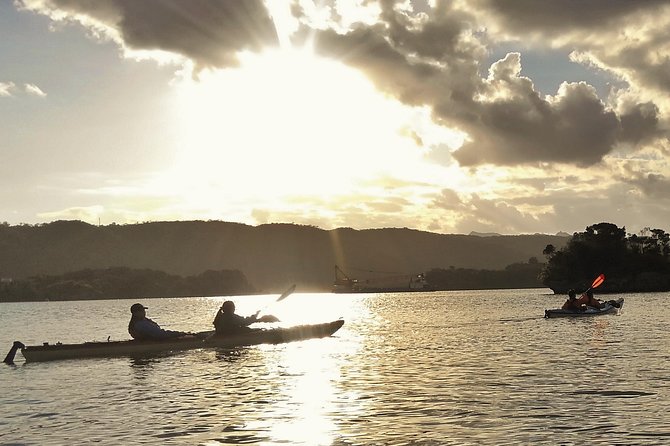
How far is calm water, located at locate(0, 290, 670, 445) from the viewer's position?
18.0 m

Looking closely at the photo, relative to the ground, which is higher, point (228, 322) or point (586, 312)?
point (228, 322)

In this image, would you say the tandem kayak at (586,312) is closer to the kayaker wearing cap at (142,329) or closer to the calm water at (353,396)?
the calm water at (353,396)

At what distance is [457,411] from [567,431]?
12.5 ft

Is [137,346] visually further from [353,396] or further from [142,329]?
[353,396]

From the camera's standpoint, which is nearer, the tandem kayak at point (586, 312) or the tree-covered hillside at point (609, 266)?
the tandem kayak at point (586, 312)

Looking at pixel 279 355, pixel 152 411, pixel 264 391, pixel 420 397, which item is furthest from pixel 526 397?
pixel 279 355

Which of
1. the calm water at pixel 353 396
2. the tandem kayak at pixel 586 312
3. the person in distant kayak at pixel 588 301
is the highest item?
the person in distant kayak at pixel 588 301

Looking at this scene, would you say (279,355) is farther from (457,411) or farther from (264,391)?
(457,411)

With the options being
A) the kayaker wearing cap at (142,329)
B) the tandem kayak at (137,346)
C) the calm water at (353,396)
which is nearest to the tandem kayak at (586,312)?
the calm water at (353,396)

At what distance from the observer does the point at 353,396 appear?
24.2 meters

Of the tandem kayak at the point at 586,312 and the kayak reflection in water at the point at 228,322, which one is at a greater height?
the kayak reflection in water at the point at 228,322

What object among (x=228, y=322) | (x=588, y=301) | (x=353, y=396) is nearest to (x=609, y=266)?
(x=588, y=301)

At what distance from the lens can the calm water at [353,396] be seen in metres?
18.0

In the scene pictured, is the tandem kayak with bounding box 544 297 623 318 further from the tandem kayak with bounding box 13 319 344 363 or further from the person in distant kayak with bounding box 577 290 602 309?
the tandem kayak with bounding box 13 319 344 363
